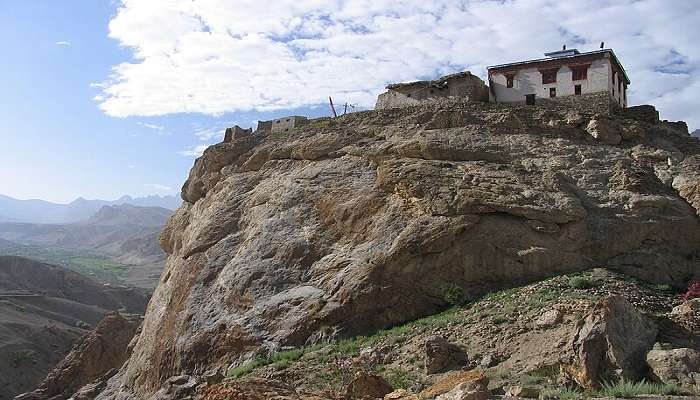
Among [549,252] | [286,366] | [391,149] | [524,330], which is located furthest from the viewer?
[391,149]

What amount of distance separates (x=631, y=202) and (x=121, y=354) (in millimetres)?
25233

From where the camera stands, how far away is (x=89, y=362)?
29.9 metres

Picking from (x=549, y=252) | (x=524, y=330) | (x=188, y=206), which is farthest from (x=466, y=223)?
(x=188, y=206)

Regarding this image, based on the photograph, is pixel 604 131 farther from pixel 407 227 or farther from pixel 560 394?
pixel 560 394

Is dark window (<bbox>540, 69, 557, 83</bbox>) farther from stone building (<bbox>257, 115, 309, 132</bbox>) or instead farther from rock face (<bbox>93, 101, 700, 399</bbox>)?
stone building (<bbox>257, 115, 309, 132</bbox>)

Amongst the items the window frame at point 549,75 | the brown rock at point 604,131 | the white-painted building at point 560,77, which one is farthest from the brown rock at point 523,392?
the window frame at point 549,75

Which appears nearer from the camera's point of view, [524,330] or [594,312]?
[594,312]

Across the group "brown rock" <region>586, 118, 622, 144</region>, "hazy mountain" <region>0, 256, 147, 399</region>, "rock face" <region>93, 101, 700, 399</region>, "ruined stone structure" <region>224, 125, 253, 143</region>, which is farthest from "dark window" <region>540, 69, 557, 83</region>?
"hazy mountain" <region>0, 256, 147, 399</region>

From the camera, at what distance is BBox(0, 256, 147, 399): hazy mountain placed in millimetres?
41344

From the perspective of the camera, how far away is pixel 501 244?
658 inches

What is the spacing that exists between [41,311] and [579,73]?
184 ft

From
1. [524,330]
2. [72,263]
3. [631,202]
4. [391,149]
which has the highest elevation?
[391,149]

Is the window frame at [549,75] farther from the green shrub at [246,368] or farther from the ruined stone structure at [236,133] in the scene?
the green shrub at [246,368]

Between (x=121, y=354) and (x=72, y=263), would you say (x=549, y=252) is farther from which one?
(x=72, y=263)
